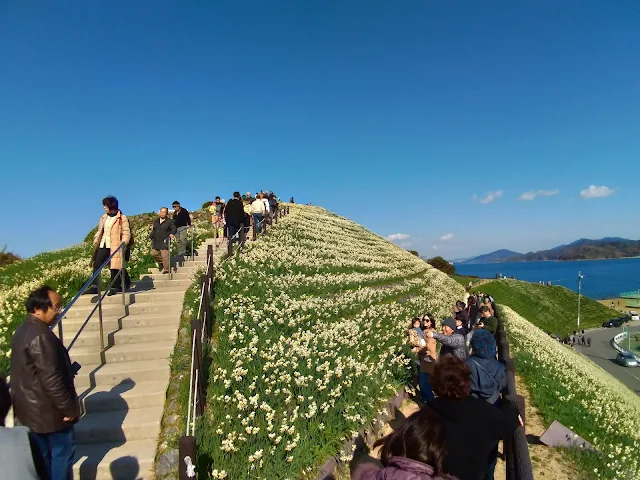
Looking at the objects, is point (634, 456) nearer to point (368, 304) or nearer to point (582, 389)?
point (582, 389)

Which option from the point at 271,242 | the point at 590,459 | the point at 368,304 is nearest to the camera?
the point at 590,459

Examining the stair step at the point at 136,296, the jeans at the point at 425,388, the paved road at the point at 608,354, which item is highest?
the stair step at the point at 136,296

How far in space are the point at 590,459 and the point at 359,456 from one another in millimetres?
4743

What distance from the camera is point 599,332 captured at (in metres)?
76.8

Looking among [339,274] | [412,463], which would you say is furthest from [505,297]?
[412,463]

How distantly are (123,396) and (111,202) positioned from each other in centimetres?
494

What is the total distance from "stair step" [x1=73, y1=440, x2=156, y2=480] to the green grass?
201 feet

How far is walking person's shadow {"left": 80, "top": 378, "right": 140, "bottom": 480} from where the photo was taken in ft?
19.9

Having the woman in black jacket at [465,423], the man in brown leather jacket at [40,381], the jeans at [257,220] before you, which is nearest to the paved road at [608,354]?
the jeans at [257,220]

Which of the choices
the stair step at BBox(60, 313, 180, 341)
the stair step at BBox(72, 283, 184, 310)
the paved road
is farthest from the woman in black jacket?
the paved road

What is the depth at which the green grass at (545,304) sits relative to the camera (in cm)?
6259

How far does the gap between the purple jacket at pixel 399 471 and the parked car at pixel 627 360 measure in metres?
64.9

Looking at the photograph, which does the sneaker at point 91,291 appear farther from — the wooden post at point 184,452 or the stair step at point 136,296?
the wooden post at point 184,452

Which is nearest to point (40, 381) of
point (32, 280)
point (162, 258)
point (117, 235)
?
point (117, 235)
